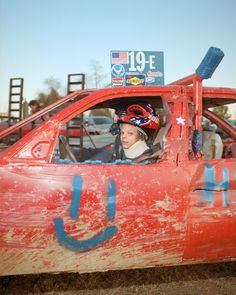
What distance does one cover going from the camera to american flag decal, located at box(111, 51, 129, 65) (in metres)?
4.05

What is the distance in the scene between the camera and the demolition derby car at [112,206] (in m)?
2.00

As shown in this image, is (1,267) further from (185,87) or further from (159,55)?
(159,55)

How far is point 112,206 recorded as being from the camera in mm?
2053

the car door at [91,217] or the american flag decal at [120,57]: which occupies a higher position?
the american flag decal at [120,57]

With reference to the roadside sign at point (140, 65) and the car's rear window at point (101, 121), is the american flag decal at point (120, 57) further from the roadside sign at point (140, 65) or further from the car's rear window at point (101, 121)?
the car's rear window at point (101, 121)

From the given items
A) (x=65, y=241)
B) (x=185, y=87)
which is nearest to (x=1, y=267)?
(x=65, y=241)

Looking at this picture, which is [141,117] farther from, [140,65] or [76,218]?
[140,65]

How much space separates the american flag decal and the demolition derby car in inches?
73.6

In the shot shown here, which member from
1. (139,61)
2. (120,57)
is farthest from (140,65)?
(120,57)

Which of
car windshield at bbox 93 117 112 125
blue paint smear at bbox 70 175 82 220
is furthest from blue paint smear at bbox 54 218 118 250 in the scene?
car windshield at bbox 93 117 112 125

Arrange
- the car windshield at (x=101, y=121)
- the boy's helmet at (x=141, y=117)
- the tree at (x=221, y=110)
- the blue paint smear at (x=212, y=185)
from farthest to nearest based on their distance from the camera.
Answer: the car windshield at (x=101, y=121)
the tree at (x=221, y=110)
the boy's helmet at (x=141, y=117)
the blue paint smear at (x=212, y=185)

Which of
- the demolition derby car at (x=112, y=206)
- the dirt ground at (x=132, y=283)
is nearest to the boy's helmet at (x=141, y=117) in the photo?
the demolition derby car at (x=112, y=206)

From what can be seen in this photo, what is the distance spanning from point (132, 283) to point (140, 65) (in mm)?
2730

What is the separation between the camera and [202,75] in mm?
2283
